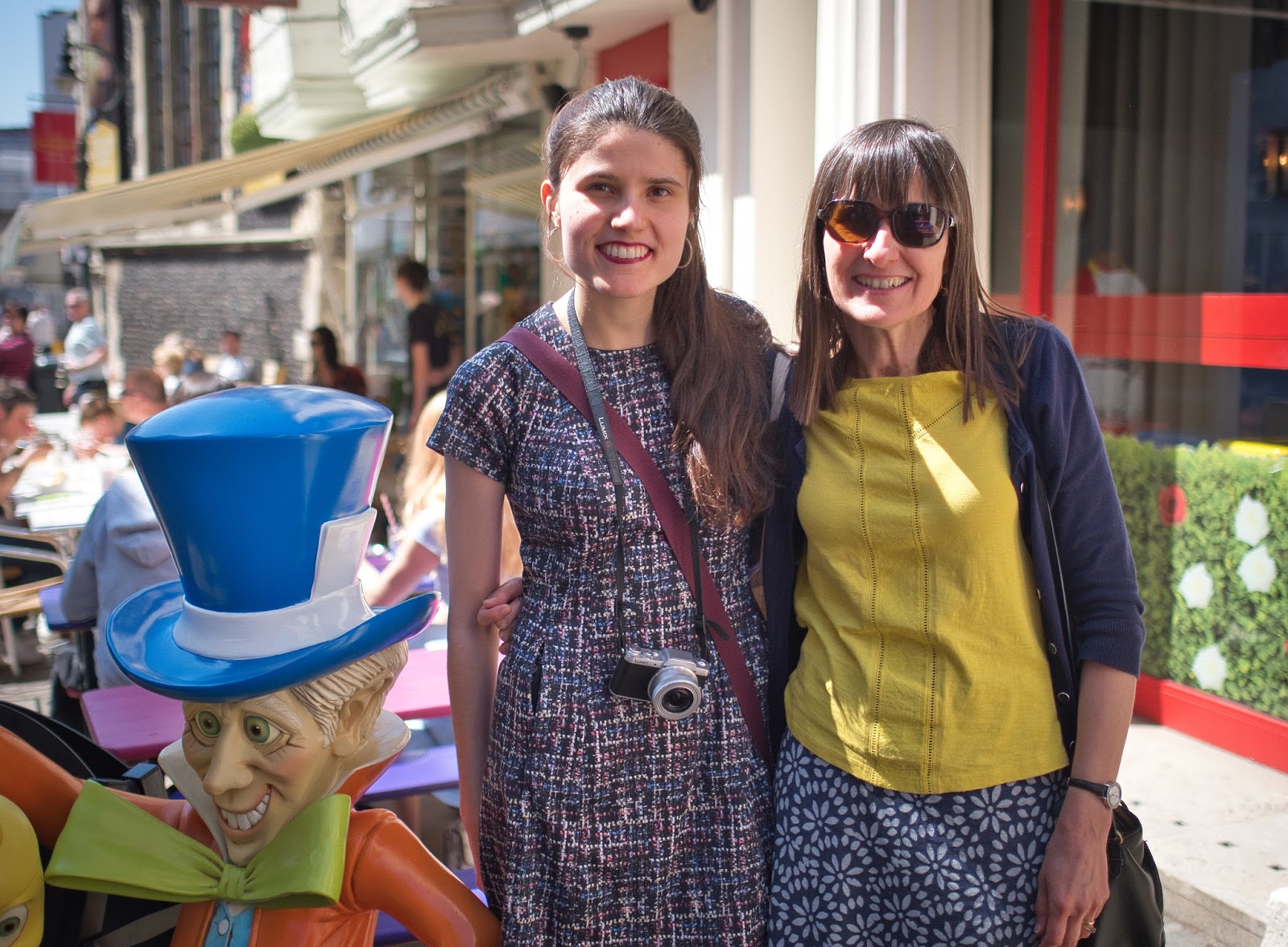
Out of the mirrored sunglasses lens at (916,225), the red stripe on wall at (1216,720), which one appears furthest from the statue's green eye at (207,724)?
the red stripe on wall at (1216,720)

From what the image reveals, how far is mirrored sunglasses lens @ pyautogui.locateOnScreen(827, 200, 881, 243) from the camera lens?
1.59m

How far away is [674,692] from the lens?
5.13 feet

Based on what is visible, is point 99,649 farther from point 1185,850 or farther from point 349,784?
point 1185,850

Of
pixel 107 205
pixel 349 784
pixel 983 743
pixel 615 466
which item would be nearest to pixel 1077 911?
pixel 983 743

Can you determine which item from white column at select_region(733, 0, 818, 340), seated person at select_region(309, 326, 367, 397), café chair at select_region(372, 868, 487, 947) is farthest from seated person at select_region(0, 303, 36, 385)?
café chair at select_region(372, 868, 487, 947)

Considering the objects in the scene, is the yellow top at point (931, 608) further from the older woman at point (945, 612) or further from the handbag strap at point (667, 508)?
the handbag strap at point (667, 508)

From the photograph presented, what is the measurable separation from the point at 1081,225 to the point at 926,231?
281cm

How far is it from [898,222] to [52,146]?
34.4 meters

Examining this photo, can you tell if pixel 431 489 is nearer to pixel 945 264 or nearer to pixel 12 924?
pixel 12 924

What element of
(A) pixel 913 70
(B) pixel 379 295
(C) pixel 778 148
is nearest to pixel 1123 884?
(A) pixel 913 70

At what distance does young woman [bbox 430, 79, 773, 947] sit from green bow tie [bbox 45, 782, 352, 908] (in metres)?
0.27

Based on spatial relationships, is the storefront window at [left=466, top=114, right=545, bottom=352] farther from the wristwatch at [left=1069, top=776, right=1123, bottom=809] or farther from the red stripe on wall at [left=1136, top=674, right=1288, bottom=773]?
the wristwatch at [left=1069, top=776, right=1123, bottom=809]

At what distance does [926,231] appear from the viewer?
1568 millimetres

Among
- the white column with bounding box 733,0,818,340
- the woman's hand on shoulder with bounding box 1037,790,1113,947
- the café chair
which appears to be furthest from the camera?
the white column with bounding box 733,0,818,340
